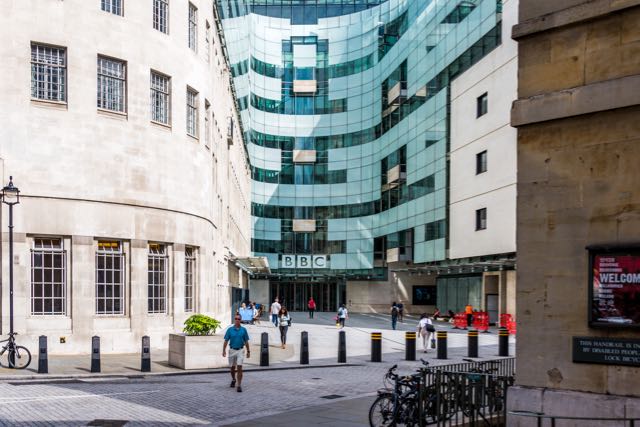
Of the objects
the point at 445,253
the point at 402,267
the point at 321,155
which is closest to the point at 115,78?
the point at 445,253

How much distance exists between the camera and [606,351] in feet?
33.7

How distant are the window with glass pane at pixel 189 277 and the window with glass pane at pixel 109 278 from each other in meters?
3.91

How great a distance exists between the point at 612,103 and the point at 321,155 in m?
69.3

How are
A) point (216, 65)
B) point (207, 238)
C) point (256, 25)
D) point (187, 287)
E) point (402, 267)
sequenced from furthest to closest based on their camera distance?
point (256, 25), point (402, 267), point (216, 65), point (207, 238), point (187, 287)

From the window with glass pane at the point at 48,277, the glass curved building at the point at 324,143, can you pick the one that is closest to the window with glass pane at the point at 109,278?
the window with glass pane at the point at 48,277

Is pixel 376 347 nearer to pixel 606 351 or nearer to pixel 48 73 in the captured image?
pixel 48 73

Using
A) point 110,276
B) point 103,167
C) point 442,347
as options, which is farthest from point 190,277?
point 442,347

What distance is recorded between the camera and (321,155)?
7931 cm

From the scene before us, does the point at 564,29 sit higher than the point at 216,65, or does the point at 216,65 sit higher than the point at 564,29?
the point at 216,65

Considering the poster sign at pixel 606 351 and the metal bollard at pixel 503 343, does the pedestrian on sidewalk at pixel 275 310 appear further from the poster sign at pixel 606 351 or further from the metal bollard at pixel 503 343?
the poster sign at pixel 606 351

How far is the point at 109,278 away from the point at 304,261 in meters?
52.7

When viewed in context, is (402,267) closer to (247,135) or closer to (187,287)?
(247,135)

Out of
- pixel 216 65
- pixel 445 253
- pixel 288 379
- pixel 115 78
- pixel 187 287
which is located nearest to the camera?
pixel 288 379

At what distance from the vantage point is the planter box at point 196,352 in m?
21.3
